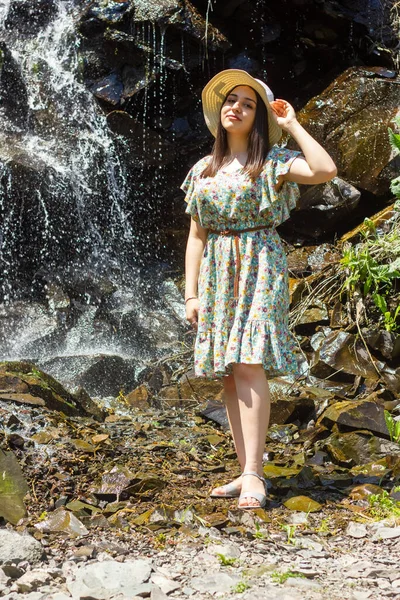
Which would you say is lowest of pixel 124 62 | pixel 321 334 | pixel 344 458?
pixel 344 458

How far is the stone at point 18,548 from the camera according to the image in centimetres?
278

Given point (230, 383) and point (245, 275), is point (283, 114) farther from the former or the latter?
point (230, 383)

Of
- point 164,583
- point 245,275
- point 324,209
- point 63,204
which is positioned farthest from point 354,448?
point 63,204

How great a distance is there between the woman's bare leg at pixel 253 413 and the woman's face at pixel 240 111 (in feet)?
3.84

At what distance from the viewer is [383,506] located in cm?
361

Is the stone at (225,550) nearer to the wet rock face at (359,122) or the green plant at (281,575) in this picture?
the green plant at (281,575)

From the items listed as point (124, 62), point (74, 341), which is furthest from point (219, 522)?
point (124, 62)

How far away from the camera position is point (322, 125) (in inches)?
331

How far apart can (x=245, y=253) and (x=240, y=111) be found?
71 cm

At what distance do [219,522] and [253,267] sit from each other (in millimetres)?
1192

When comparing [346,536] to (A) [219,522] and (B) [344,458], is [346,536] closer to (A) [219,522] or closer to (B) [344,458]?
(A) [219,522]

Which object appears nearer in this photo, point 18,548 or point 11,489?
point 18,548

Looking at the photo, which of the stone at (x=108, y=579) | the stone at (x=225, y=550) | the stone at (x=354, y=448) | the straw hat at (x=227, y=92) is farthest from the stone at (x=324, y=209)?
the stone at (x=108, y=579)

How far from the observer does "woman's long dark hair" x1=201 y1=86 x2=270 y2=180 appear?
367cm
